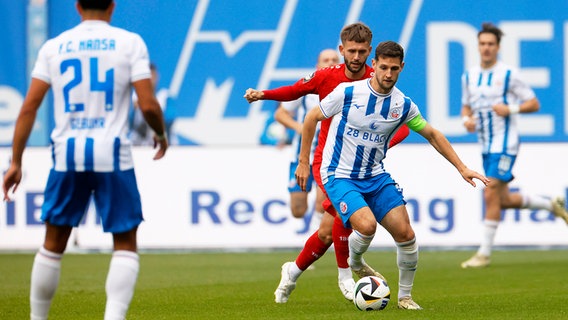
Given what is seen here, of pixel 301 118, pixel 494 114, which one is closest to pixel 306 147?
pixel 301 118

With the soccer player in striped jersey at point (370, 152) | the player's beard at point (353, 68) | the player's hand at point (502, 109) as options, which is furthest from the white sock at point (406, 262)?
the player's hand at point (502, 109)

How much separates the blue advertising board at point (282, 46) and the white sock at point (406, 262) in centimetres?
1059

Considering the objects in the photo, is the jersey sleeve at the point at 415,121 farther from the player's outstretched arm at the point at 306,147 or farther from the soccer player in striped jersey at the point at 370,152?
the player's outstretched arm at the point at 306,147

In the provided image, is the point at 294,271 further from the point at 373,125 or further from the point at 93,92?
the point at 93,92

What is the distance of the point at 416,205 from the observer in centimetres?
1530

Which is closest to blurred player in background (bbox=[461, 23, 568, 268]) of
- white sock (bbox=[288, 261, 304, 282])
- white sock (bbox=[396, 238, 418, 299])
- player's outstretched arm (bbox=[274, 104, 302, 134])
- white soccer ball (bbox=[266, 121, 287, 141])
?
player's outstretched arm (bbox=[274, 104, 302, 134])

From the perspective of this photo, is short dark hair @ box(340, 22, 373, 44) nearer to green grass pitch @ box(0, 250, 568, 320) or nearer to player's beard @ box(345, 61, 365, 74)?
player's beard @ box(345, 61, 365, 74)

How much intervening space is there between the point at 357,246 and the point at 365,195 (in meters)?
0.40

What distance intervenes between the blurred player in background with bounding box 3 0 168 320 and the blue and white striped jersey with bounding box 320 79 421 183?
2.22 metres

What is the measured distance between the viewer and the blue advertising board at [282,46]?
19.2 metres

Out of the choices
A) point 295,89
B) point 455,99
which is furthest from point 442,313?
point 455,99

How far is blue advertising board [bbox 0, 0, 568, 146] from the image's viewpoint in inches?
754

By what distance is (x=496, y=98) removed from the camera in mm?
13305

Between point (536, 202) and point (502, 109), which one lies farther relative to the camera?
point (536, 202)
